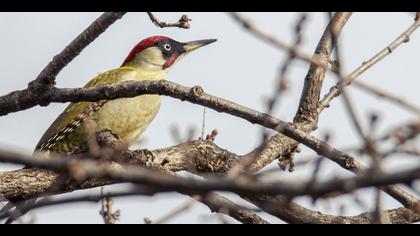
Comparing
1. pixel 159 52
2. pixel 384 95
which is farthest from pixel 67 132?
pixel 384 95

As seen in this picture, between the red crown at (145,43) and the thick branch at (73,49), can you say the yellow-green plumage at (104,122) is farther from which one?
the thick branch at (73,49)

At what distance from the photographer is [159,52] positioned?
880 centimetres

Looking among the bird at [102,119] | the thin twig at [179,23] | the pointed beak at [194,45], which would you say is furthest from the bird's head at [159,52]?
the thin twig at [179,23]

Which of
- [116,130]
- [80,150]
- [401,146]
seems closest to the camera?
[401,146]

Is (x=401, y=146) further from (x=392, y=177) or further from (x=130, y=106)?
(x=130, y=106)

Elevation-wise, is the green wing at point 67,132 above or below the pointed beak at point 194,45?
below

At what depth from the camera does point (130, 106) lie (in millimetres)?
7629

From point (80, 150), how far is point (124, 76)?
5.41ft

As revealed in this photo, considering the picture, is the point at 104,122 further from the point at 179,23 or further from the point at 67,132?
the point at 179,23

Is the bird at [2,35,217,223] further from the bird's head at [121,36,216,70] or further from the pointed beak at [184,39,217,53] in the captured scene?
the pointed beak at [184,39,217,53]

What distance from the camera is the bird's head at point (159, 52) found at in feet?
28.8

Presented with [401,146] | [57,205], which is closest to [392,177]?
[401,146]

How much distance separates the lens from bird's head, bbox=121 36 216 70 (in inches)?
345

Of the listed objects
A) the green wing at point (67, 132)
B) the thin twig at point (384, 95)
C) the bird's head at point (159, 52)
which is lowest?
the thin twig at point (384, 95)
